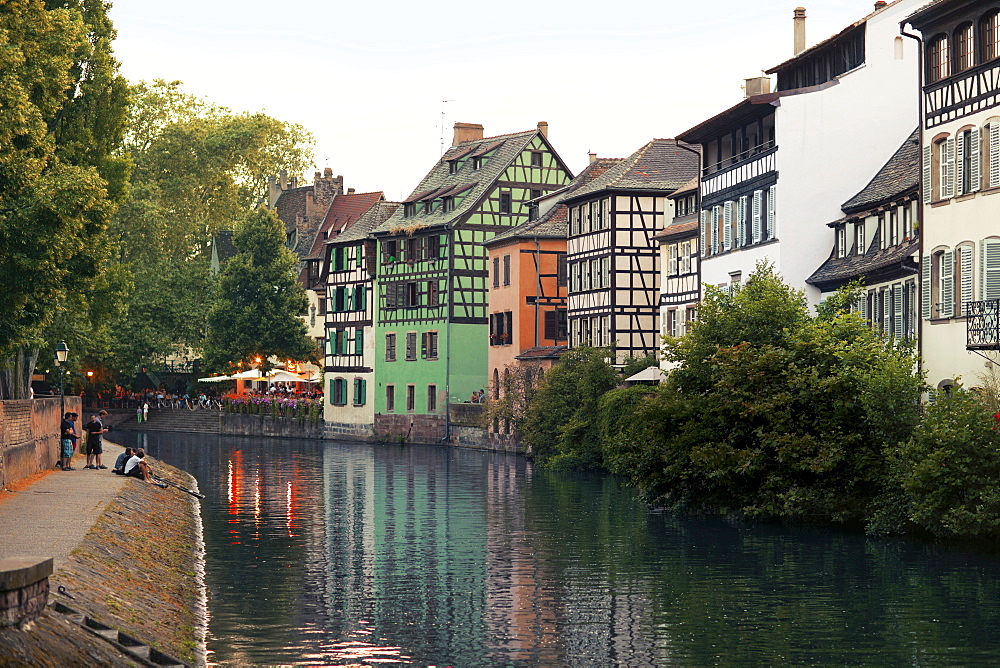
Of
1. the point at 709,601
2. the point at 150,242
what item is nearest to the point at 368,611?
the point at 709,601

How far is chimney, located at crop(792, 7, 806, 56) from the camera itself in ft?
182

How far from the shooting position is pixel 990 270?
34125 millimetres

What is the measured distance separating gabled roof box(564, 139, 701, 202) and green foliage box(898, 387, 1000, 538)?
37.1m

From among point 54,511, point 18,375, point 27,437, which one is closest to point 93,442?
point 18,375

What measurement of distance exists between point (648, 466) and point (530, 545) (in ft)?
19.4

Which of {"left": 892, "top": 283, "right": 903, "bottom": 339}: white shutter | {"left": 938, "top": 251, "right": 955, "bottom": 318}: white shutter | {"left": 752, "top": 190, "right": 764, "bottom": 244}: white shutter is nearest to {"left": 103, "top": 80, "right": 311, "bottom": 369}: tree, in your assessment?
{"left": 752, "top": 190, "right": 764, "bottom": 244}: white shutter

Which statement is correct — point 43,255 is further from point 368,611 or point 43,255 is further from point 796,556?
point 796,556

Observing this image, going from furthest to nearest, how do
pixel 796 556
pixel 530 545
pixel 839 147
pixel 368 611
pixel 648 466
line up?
pixel 839 147 < pixel 648 466 < pixel 530 545 < pixel 796 556 < pixel 368 611

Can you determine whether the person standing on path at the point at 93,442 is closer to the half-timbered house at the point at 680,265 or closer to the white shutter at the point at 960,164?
the half-timbered house at the point at 680,265

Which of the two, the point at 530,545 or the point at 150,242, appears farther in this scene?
the point at 150,242

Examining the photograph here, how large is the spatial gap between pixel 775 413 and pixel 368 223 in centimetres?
5791

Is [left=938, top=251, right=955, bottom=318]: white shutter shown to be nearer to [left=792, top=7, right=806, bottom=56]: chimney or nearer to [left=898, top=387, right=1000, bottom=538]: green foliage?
[left=898, top=387, right=1000, bottom=538]: green foliage

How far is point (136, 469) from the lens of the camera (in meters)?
43.6

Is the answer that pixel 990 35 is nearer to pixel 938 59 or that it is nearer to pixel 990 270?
pixel 938 59
